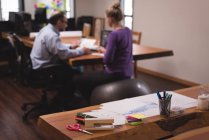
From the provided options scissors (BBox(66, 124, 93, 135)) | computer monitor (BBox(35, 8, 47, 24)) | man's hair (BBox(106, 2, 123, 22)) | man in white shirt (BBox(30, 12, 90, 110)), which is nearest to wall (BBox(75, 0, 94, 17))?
computer monitor (BBox(35, 8, 47, 24))

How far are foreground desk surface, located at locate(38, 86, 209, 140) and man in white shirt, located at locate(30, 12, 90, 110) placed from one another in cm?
180

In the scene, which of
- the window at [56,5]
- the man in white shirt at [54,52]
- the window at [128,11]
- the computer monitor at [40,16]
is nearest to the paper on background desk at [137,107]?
the man in white shirt at [54,52]

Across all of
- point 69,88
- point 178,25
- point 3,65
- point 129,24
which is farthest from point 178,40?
point 3,65

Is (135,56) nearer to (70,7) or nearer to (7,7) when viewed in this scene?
(7,7)

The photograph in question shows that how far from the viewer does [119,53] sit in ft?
10.4

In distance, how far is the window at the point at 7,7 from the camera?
6.28m

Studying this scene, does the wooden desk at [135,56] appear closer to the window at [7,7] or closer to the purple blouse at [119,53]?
the purple blouse at [119,53]

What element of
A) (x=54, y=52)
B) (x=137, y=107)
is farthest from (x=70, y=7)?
(x=137, y=107)

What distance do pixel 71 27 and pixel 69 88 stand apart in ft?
9.37

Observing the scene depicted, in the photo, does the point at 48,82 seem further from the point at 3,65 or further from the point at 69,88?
the point at 3,65

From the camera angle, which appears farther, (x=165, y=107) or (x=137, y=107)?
(x=137, y=107)

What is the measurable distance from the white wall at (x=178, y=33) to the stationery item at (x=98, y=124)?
3466 mm

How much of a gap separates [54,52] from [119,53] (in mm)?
693

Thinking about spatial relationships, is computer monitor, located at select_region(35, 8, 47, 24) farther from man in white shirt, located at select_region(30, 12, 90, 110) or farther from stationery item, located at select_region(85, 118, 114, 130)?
stationery item, located at select_region(85, 118, 114, 130)
